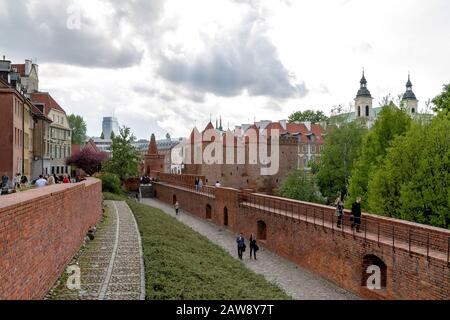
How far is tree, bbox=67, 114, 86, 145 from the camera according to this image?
9297 centimetres

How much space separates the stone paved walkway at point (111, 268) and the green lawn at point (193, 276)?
291 millimetres

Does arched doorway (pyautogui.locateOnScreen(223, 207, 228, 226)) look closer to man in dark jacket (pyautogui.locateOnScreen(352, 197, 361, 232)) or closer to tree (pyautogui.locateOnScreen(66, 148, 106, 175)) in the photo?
man in dark jacket (pyautogui.locateOnScreen(352, 197, 361, 232))

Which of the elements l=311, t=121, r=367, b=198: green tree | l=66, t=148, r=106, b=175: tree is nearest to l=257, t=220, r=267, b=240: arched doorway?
l=311, t=121, r=367, b=198: green tree

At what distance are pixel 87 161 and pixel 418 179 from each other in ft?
130

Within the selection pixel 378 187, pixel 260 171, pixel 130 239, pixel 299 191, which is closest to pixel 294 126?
pixel 260 171

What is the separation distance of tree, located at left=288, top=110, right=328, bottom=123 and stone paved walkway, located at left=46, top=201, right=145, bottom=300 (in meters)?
70.0

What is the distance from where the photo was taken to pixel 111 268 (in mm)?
12969

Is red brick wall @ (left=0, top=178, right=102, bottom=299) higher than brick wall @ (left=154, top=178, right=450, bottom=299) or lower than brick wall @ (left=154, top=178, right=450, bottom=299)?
higher

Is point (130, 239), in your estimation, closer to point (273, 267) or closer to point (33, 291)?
point (273, 267)

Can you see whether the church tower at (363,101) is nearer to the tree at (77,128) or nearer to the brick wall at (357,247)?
the tree at (77,128)

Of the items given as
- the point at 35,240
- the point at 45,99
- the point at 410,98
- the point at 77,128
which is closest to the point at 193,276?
the point at 35,240

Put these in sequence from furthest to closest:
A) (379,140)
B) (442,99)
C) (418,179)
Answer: (442,99) < (379,140) < (418,179)

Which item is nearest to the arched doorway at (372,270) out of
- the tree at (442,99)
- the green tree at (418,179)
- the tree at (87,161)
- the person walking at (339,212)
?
the person walking at (339,212)

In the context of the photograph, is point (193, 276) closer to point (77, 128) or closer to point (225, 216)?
point (225, 216)
